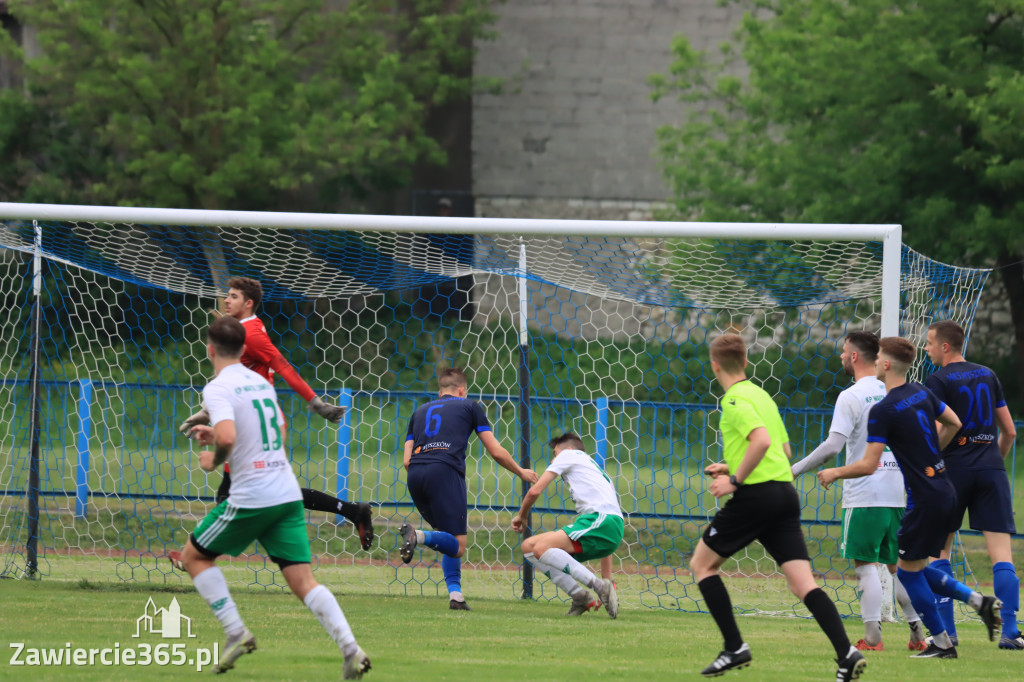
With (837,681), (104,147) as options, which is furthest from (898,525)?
(104,147)

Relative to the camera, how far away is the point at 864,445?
671cm

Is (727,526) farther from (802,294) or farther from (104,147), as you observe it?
(104,147)

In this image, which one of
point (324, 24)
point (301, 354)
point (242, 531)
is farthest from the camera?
point (324, 24)

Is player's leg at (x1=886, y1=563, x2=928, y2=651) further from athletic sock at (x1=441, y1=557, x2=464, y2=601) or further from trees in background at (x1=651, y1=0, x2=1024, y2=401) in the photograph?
trees in background at (x1=651, y1=0, x2=1024, y2=401)

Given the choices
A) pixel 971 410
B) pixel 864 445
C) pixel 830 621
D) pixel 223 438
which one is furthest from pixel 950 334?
pixel 223 438

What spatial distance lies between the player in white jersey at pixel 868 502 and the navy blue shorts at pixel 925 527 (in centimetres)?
30

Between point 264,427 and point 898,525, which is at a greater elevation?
point 264,427

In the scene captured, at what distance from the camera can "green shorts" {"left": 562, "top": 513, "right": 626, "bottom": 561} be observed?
7.59 m

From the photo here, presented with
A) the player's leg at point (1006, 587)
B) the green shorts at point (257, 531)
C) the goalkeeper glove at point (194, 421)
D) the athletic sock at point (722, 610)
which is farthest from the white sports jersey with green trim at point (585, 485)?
the green shorts at point (257, 531)

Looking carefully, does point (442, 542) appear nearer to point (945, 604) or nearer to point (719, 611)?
point (719, 611)

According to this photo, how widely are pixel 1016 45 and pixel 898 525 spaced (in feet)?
39.7

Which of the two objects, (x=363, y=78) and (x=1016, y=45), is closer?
(x=1016, y=45)

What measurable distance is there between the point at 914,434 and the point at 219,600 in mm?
3635

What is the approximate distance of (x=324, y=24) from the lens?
21.7m
